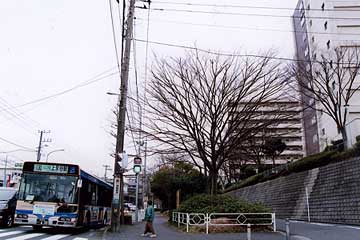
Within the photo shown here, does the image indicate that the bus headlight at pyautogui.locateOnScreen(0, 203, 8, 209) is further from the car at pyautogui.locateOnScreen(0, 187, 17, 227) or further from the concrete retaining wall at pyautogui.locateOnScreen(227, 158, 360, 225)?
the concrete retaining wall at pyautogui.locateOnScreen(227, 158, 360, 225)

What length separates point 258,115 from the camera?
61.3 feet

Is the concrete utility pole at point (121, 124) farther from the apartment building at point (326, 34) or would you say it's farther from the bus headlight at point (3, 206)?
the apartment building at point (326, 34)

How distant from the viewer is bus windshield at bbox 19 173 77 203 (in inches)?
550

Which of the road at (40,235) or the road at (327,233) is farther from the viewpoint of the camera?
the road at (40,235)

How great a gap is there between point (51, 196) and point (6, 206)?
353cm

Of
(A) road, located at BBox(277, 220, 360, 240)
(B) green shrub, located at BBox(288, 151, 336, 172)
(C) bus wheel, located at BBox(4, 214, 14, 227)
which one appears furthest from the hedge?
(C) bus wheel, located at BBox(4, 214, 14, 227)

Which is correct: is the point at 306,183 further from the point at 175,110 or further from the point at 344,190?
the point at 175,110

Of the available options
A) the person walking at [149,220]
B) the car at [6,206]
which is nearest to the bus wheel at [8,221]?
the car at [6,206]

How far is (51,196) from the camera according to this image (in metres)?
14.0

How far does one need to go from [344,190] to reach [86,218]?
12637 millimetres

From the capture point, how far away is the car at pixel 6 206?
52.5 ft

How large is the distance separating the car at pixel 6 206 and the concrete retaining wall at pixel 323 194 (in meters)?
15.5

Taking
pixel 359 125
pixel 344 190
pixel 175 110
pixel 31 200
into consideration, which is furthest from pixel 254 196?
pixel 31 200

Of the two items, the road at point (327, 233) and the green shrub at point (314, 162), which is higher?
the green shrub at point (314, 162)
